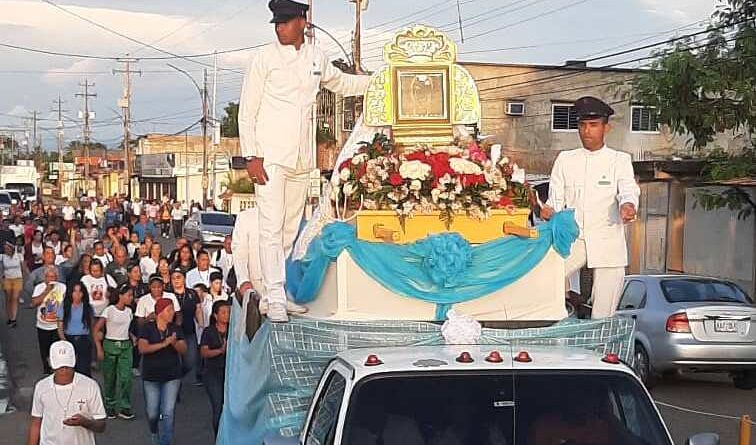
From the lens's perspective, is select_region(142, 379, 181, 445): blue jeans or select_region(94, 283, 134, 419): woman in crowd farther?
select_region(94, 283, 134, 419): woman in crowd

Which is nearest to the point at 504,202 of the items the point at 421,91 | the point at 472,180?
the point at 472,180

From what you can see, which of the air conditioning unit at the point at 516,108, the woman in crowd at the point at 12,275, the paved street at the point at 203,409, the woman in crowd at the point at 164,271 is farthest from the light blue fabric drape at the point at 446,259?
the air conditioning unit at the point at 516,108

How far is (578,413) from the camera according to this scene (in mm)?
5164

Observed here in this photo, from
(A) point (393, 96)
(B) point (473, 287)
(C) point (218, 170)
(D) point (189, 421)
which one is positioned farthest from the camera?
(C) point (218, 170)

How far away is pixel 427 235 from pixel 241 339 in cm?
162

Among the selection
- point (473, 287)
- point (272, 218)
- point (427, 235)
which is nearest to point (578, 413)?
point (473, 287)

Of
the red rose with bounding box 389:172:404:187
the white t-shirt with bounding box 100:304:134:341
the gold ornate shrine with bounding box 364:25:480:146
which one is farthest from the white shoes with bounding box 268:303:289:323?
the white t-shirt with bounding box 100:304:134:341

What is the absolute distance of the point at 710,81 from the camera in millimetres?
18297

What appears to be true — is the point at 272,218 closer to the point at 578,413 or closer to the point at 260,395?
the point at 260,395

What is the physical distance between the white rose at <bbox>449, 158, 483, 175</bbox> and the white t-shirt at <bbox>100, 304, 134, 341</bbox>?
769cm

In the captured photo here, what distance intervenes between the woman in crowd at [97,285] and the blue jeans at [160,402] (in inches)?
158

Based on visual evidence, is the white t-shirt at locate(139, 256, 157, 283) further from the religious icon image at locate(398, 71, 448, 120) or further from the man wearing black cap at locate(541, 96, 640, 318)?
the man wearing black cap at locate(541, 96, 640, 318)

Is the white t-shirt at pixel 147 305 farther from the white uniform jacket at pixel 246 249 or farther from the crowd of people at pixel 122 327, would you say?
the white uniform jacket at pixel 246 249

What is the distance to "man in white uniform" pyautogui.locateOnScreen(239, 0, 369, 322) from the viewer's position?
736 centimetres
